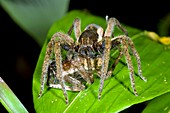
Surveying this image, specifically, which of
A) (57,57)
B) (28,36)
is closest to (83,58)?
(57,57)

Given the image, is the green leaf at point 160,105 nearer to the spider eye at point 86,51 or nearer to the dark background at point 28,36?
the spider eye at point 86,51

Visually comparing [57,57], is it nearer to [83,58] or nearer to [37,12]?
[83,58]

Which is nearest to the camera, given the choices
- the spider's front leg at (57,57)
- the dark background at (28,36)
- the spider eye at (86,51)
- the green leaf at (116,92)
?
the green leaf at (116,92)

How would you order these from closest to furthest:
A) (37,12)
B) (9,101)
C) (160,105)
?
(9,101) < (160,105) < (37,12)

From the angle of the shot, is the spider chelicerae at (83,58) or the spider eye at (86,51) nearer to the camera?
the spider chelicerae at (83,58)

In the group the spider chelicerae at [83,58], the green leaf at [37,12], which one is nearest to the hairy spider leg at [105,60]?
the spider chelicerae at [83,58]

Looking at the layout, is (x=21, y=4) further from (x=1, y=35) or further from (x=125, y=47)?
(x=125, y=47)

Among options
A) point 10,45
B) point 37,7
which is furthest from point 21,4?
point 10,45
